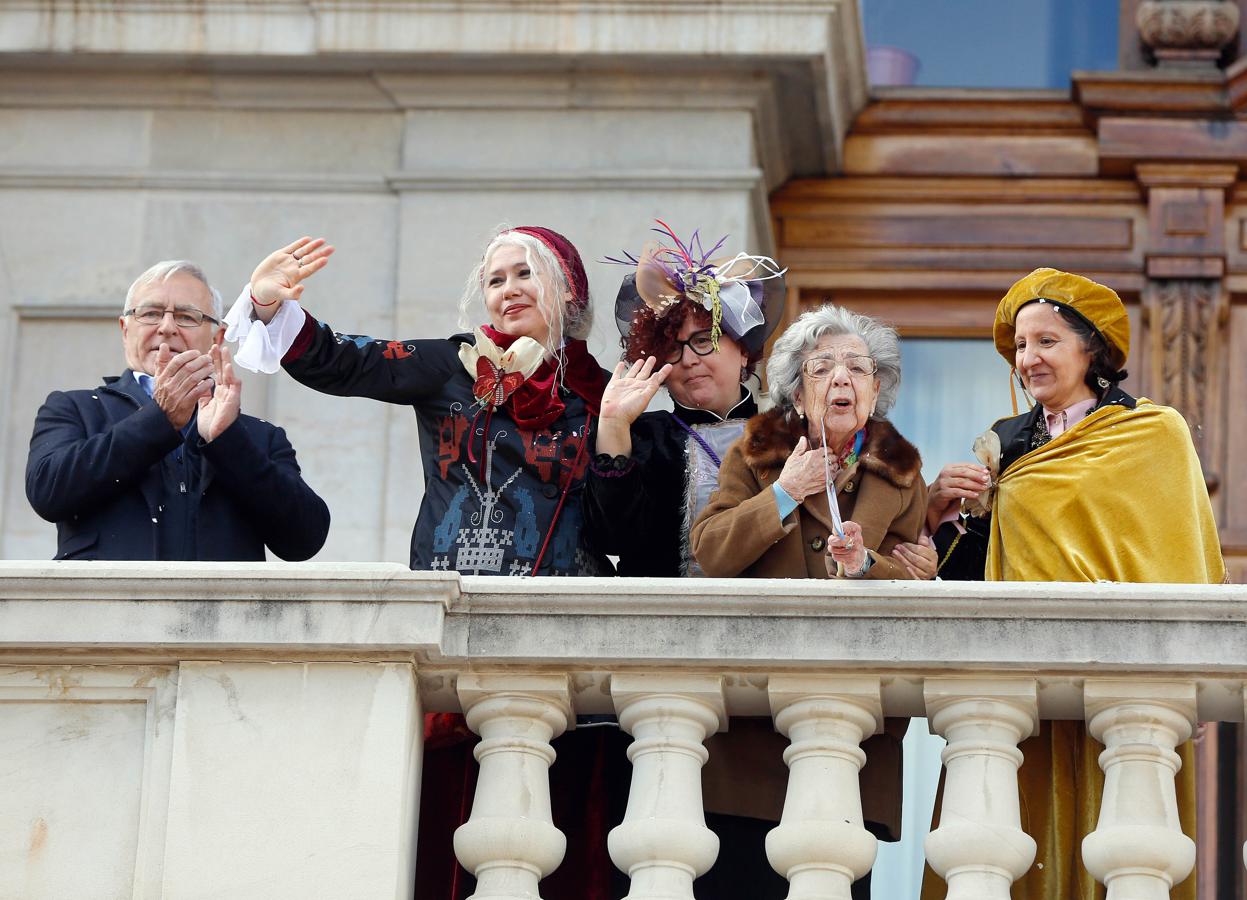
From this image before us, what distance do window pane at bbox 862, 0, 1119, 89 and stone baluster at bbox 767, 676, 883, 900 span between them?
493cm

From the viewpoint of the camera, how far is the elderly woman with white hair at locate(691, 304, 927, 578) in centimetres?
543

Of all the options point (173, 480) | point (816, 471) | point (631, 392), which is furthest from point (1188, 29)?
point (173, 480)

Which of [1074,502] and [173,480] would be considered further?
[173,480]

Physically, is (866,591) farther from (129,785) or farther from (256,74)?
(256,74)

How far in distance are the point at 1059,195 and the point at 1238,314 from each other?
0.71 m

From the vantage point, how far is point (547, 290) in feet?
20.1

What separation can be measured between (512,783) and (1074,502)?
1.41 meters

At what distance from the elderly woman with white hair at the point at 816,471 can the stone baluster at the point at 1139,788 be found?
56 centimetres

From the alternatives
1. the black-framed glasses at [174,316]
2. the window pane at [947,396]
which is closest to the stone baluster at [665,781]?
the black-framed glasses at [174,316]

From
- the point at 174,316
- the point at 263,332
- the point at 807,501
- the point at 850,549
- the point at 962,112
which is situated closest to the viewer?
the point at 850,549

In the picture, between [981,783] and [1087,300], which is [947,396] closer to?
[1087,300]

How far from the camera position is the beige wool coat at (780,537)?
540 cm

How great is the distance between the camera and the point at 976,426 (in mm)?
9344

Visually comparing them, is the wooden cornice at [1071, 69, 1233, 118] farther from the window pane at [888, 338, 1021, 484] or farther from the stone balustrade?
the stone balustrade
